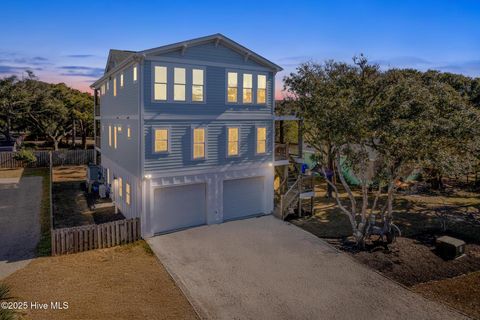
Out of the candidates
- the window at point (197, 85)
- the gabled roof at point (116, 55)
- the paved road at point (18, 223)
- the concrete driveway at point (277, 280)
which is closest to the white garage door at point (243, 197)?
the concrete driveway at point (277, 280)

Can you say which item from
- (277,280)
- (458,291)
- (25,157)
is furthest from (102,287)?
(25,157)

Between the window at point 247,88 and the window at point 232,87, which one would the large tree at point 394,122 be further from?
the window at point 232,87

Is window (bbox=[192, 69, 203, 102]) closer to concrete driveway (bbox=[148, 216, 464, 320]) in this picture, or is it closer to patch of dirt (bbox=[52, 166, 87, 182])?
concrete driveway (bbox=[148, 216, 464, 320])

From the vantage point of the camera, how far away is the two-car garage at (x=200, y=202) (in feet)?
56.3

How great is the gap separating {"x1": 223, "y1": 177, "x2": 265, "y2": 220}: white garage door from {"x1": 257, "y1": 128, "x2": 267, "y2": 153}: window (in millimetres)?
1756

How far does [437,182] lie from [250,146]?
18137mm

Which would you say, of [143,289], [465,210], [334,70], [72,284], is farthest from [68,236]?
[465,210]

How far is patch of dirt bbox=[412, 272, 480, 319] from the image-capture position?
10.9 meters

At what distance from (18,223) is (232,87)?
44.3ft

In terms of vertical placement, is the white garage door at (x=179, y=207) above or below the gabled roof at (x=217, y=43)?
below

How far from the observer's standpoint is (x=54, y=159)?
3731 cm

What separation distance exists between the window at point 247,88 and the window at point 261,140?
6.14ft

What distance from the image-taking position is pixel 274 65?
1948cm

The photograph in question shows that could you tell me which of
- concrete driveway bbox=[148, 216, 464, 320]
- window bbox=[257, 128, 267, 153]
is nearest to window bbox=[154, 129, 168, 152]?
concrete driveway bbox=[148, 216, 464, 320]
